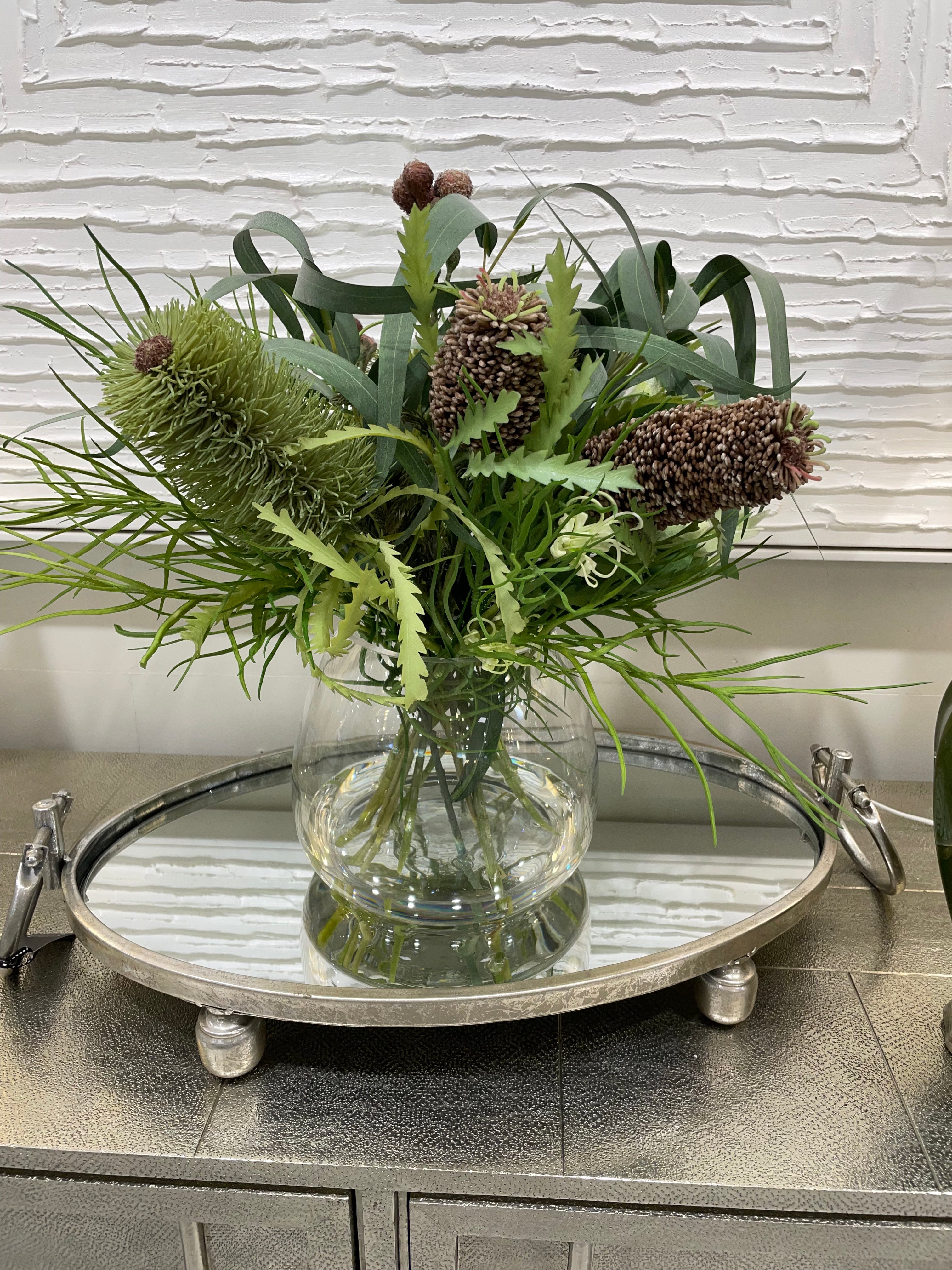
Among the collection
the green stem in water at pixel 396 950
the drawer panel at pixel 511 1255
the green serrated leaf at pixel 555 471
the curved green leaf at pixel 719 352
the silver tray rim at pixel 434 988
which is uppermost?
the curved green leaf at pixel 719 352

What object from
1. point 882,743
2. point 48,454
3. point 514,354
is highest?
point 514,354

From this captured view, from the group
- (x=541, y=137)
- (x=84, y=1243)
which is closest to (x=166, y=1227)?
(x=84, y=1243)

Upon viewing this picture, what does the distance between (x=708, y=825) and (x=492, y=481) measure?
0.37 metres

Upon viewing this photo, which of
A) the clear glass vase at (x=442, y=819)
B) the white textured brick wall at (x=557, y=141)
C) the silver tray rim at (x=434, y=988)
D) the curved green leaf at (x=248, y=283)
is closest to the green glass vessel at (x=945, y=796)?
the silver tray rim at (x=434, y=988)

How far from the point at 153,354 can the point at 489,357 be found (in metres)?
0.12

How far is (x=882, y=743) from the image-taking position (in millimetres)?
802

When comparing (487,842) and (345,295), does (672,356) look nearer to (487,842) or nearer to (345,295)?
(345,295)

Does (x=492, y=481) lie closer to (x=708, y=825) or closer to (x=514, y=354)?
(x=514, y=354)

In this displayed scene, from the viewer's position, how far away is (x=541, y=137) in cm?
66

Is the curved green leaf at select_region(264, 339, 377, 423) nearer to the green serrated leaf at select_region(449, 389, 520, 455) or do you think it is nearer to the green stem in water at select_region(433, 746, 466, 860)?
the green serrated leaf at select_region(449, 389, 520, 455)

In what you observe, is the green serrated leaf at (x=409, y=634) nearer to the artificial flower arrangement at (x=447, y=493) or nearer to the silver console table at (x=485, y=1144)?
the artificial flower arrangement at (x=447, y=493)

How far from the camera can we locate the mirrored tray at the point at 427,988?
1.46ft

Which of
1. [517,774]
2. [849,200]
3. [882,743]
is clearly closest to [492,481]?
[517,774]

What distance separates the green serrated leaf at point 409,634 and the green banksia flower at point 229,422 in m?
0.04
